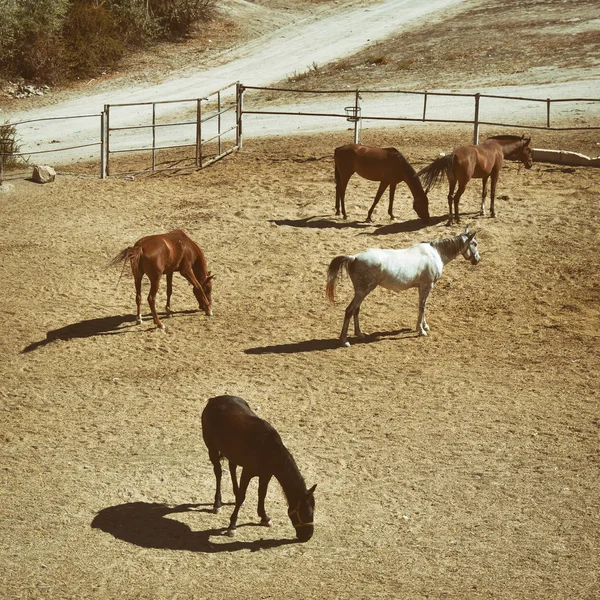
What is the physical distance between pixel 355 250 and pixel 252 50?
18602 mm

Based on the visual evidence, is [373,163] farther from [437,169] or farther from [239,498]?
[239,498]

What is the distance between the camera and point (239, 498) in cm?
962

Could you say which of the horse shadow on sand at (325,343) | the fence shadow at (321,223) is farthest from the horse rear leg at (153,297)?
the fence shadow at (321,223)

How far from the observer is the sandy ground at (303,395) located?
9281 mm

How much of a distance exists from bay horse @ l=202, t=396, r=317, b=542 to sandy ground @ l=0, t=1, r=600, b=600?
32 centimetres

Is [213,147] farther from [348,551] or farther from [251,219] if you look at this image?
[348,551]

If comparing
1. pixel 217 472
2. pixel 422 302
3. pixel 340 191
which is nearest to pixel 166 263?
pixel 422 302

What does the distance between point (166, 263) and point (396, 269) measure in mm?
3142

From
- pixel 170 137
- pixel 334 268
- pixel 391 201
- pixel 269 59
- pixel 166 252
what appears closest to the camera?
pixel 334 268

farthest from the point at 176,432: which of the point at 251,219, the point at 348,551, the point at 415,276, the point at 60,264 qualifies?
the point at 251,219

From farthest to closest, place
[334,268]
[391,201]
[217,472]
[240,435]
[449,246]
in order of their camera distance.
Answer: [391,201]
[449,246]
[334,268]
[217,472]
[240,435]

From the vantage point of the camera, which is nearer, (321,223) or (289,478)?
(289,478)

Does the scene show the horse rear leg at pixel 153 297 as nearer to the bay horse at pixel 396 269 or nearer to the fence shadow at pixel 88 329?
the fence shadow at pixel 88 329

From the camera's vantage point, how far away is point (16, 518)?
991 cm
